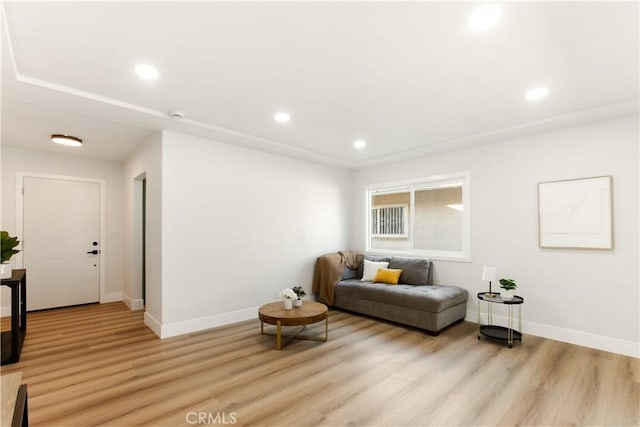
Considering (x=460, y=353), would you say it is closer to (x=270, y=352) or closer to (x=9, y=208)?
(x=270, y=352)

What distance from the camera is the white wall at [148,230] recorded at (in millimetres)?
3701

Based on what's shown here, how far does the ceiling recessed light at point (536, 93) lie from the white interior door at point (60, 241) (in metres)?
6.44

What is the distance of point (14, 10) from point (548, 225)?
509cm

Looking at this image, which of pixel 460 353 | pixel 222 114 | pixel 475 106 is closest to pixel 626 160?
pixel 475 106

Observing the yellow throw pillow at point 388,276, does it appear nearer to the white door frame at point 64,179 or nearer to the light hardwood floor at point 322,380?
the light hardwood floor at point 322,380

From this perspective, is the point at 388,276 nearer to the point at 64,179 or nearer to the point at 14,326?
the point at 14,326

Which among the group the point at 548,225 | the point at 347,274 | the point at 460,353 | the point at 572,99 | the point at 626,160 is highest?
the point at 572,99

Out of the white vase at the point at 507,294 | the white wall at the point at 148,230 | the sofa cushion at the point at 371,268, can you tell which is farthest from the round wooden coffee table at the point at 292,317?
the white vase at the point at 507,294

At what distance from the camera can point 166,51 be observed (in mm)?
2141

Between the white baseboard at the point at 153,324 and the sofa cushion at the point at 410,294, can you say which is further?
the sofa cushion at the point at 410,294

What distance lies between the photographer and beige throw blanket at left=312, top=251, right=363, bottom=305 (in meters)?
4.98

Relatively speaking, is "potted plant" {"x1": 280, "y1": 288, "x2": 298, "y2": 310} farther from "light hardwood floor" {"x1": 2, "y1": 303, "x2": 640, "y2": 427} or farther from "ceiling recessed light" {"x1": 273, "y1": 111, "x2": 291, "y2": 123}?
"ceiling recessed light" {"x1": 273, "y1": 111, "x2": 291, "y2": 123}

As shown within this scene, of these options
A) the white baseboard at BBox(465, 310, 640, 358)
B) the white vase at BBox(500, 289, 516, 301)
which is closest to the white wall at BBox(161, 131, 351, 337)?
the white vase at BBox(500, 289, 516, 301)

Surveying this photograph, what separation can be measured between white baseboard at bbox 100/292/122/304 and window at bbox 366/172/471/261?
4.67 meters
